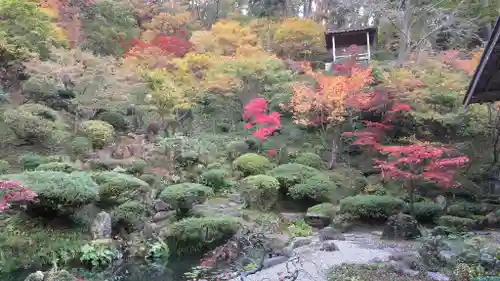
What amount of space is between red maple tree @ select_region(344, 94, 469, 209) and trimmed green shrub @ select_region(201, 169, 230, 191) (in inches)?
199

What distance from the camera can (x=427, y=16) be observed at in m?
23.2

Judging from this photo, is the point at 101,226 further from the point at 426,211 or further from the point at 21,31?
the point at 21,31

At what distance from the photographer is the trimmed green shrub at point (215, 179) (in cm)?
1363

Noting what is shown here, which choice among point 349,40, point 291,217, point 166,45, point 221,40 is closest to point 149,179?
point 291,217

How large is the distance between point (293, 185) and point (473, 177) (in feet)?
21.4

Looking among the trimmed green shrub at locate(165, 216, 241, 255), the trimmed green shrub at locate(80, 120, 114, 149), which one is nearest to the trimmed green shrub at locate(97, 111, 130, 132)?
the trimmed green shrub at locate(80, 120, 114, 149)

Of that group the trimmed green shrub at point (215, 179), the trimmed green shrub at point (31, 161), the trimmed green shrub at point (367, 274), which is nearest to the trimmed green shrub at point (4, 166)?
the trimmed green shrub at point (31, 161)

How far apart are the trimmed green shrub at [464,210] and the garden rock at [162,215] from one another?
8102mm

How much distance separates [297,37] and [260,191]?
13068mm

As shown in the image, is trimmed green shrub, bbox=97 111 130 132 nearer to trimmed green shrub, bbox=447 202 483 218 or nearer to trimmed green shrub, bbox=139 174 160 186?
trimmed green shrub, bbox=139 174 160 186

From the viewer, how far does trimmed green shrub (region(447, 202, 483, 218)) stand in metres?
11.9

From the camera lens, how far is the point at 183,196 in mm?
10641

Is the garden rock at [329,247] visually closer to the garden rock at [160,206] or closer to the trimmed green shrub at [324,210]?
the trimmed green shrub at [324,210]

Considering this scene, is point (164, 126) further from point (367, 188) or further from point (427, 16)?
point (427, 16)
